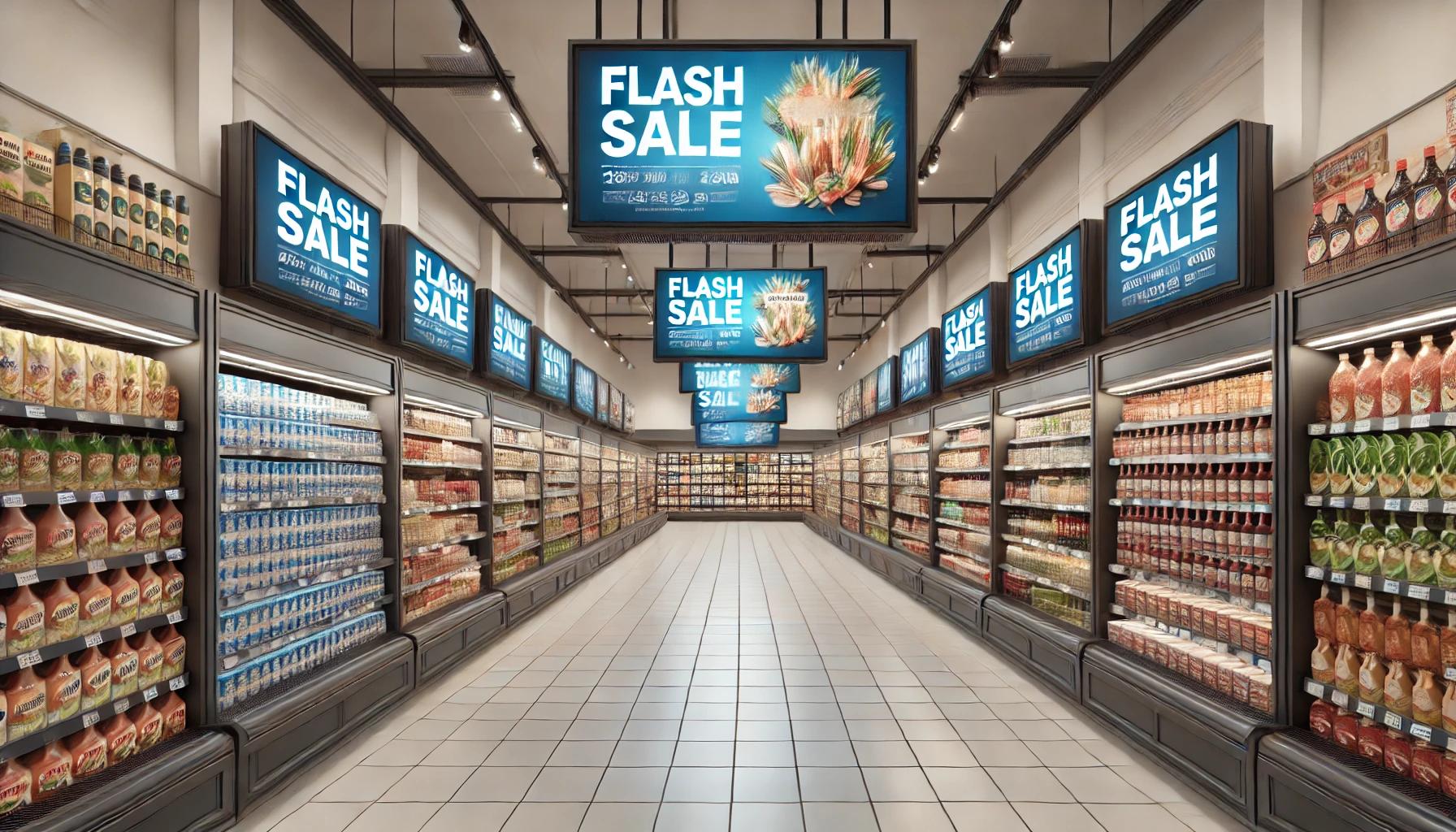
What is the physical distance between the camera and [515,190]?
369 inches

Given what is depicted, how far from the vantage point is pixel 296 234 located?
4.11m

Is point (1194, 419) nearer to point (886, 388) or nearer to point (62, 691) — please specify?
point (62, 691)

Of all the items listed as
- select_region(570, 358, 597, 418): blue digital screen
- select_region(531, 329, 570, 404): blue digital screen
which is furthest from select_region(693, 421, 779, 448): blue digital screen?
select_region(531, 329, 570, 404): blue digital screen

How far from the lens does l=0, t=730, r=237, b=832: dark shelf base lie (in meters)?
2.39

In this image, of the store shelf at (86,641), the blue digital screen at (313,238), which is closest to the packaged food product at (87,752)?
the store shelf at (86,641)

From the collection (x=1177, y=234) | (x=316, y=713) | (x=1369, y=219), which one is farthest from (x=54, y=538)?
(x=1177, y=234)

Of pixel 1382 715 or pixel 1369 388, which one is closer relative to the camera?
pixel 1382 715

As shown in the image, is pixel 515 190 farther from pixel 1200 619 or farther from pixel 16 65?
pixel 1200 619

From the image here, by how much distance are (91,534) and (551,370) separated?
6.90 meters

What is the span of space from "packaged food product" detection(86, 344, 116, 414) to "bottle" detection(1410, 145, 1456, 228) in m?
5.27

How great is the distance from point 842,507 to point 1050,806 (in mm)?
11270

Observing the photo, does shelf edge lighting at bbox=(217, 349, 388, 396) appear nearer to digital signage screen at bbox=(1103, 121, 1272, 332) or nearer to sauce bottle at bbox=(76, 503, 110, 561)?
sauce bottle at bbox=(76, 503, 110, 561)

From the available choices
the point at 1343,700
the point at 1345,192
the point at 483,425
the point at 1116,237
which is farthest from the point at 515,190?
the point at 1343,700

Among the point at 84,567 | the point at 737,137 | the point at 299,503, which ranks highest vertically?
the point at 737,137
